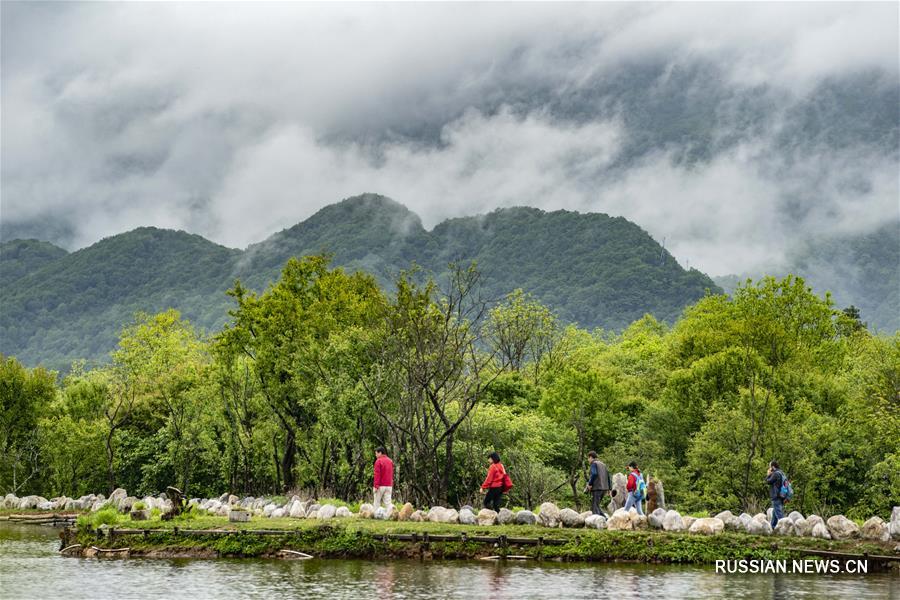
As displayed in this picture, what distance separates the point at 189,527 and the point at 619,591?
16.4 meters

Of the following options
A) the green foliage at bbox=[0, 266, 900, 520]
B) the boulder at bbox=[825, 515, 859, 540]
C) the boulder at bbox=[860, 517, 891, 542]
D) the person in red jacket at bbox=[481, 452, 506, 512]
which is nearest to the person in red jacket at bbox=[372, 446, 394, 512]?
the person in red jacket at bbox=[481, 452, 506, 512]

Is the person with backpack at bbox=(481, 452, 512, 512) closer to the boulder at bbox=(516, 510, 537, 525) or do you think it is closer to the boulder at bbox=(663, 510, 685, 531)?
the boulder at bbox=(516, 510, 537, 525)

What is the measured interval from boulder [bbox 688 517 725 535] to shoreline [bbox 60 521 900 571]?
441 millimetres

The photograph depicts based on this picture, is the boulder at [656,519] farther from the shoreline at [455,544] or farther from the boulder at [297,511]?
the boulder at [297,511]

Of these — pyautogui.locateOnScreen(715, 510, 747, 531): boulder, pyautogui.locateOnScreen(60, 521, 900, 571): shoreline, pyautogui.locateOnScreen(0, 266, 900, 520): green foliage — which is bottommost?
pyautogui.locateOnScreen(60, 521, 900, 571): shoreline

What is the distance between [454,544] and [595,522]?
4.90 metres

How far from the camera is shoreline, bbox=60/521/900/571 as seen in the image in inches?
1195

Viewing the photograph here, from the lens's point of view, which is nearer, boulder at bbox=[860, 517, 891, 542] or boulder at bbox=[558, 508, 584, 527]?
boulder at bbox=[860, 517, 891, 542]

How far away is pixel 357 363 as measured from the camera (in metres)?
49.6

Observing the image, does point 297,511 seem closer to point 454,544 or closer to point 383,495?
point 383,495

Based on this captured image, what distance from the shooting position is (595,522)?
33281mm

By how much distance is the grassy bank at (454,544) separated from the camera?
→ 3039 cm

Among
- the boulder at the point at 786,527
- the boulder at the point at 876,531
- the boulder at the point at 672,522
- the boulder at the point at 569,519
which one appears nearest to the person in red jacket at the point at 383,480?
the boulder at the point at 569,519

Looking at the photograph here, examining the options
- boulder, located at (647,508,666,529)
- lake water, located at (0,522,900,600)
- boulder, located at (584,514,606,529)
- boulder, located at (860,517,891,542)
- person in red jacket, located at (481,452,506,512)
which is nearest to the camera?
lake water, located at (0,522,900,600)
